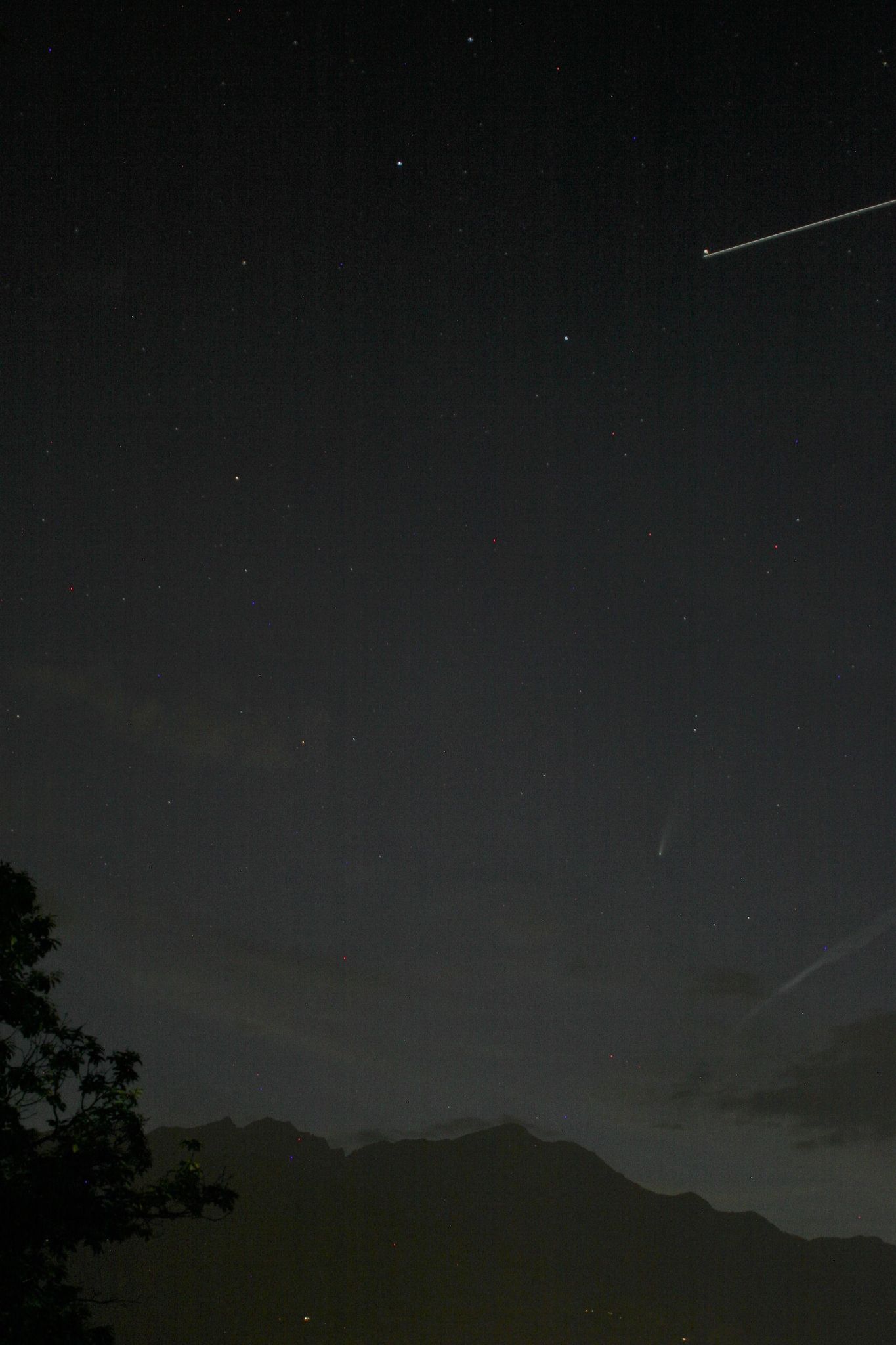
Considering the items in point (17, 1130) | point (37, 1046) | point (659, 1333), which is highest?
point (37, 1046)

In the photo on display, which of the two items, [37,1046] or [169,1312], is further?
[169,1312]

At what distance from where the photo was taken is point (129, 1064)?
1102cm

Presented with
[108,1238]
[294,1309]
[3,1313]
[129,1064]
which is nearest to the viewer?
[3,1313]

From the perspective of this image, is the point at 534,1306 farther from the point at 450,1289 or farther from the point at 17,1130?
the point at 17,1130

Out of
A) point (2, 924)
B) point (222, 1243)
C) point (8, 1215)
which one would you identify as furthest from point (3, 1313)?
point (222, 1243)

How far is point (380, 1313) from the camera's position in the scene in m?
170

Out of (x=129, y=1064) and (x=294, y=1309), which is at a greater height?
(x=129, y=1064)

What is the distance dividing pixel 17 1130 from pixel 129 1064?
1.39 meters

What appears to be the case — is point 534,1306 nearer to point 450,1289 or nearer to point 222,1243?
point 450,1289

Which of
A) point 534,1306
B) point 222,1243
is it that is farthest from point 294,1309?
point 534,1306

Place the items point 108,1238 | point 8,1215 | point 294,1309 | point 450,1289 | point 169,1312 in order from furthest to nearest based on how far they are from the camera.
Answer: point 450,1289
point 294,1309
point 169,1312
point 108,1238
point 8,1215

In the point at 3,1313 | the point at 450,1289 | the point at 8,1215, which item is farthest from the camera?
the point at 450,1289

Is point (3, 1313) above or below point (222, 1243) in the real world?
above

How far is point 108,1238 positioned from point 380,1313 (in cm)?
19180
